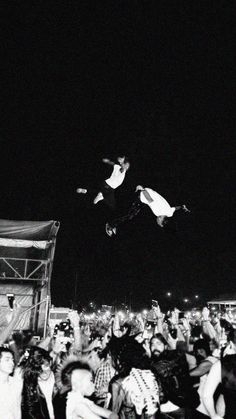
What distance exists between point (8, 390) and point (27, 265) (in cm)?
952

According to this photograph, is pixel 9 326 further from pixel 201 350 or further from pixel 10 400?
pixel 201 350

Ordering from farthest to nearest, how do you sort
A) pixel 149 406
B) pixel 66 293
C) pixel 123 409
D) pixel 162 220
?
pixel 66 293 < pixel 162 220 < pixel 123 409 < pixel 149 406

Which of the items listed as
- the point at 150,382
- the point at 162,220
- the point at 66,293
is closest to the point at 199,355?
the point at 150,382

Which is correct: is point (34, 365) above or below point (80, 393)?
above

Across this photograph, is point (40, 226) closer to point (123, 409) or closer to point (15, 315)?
point (15, 315)

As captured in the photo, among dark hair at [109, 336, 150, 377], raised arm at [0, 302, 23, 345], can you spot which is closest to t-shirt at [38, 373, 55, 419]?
raised arm at [0, 302, 23, 345]

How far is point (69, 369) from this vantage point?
3795 mm

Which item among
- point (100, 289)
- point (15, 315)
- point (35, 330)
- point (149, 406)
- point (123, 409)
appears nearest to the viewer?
point (149, 406)

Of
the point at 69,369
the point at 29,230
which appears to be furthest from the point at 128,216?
the point at 69,369

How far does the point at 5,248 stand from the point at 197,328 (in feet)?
24.2

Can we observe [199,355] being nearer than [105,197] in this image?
Yes

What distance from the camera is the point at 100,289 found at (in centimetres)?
8412

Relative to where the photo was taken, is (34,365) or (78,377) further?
(34,365)

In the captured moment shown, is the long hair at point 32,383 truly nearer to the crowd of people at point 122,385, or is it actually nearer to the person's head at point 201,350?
the crowd of people at point 122,385
